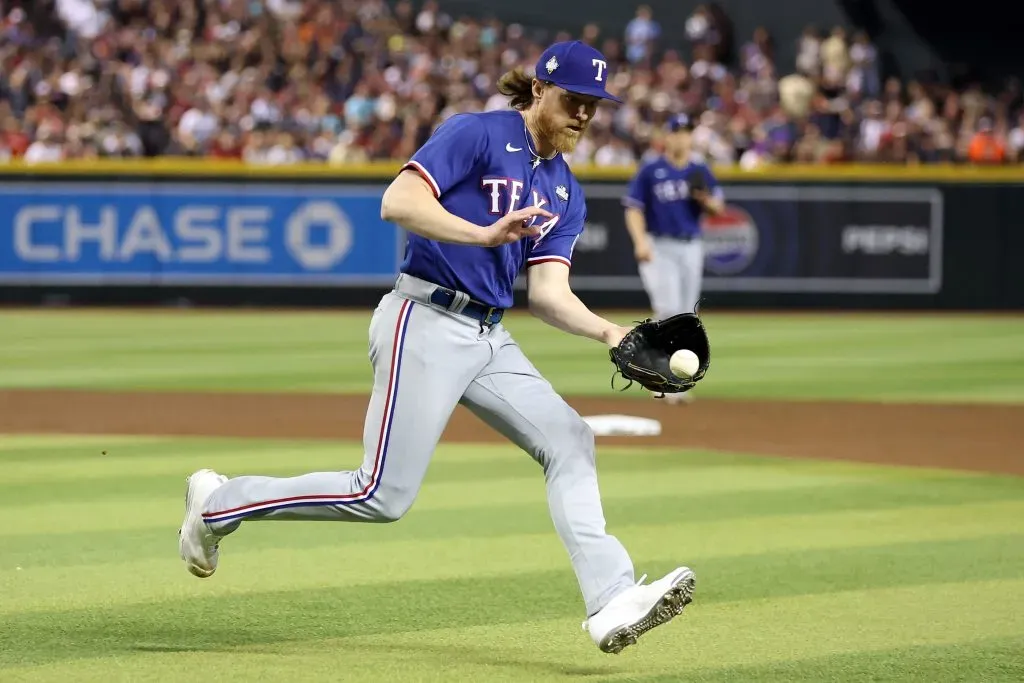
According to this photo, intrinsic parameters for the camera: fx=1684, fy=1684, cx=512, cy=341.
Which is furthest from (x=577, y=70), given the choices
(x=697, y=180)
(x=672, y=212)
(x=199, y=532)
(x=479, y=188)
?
(x=672, y=212)

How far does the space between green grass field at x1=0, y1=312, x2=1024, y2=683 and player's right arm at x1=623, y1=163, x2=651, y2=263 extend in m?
2.67

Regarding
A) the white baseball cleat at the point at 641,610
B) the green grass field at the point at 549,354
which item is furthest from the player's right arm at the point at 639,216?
the white baseball cleat at the point at 641,610

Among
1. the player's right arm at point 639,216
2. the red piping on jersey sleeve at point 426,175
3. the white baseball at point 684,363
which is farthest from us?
the player's right arm at point 639,216

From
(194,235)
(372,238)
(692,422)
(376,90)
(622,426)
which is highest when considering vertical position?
(376,90)

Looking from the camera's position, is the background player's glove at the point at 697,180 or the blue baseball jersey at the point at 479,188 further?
the background player's glove at the point at 697,180

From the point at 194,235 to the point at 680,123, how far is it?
9.53m

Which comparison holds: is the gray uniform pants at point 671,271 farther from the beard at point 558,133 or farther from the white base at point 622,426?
the beard at point 558,133

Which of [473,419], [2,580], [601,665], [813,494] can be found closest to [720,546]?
[813,494]

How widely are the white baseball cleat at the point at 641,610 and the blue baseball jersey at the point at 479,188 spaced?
3.33 ft

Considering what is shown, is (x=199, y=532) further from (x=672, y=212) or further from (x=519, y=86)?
(x=672, y=212)

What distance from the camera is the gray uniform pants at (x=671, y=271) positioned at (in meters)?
13.1

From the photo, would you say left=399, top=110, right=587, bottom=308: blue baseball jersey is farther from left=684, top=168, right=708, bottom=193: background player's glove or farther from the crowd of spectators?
the crowd of spectators

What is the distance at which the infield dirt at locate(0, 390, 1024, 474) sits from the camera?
10.7 meters

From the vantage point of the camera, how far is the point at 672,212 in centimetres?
1306
